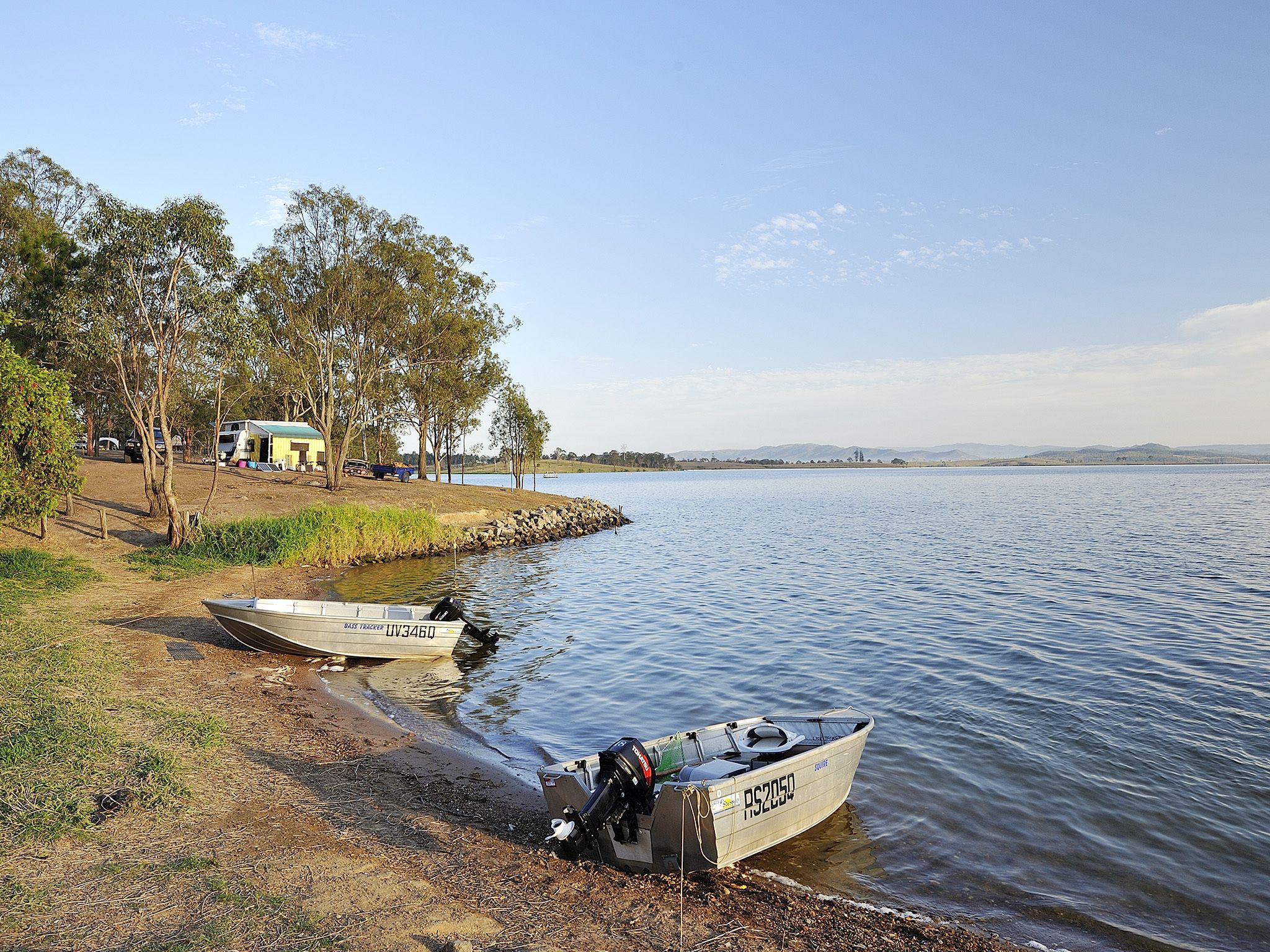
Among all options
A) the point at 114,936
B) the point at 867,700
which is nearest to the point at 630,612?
the point at 867,700

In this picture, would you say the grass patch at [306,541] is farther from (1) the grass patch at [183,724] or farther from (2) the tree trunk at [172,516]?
(1) the grass patch at [183,724]

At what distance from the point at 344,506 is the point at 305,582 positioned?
28.2 feet

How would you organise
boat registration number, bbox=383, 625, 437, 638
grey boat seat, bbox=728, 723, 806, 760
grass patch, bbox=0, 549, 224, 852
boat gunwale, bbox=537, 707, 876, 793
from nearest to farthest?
grass patch, bbox=0, 549, 224, 852 → boat gunwale, bbox=537, 707, 876, 793 → grey boat seat, bbox=728, 723, 806, 760 → boat registration number, bbox=383, 625, 437, 638

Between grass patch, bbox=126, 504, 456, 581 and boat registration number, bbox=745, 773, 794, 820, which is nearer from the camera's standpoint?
boat registration number, bbox=745, 773, 794, 820

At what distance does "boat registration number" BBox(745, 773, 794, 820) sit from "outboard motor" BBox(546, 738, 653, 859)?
4.00 feet

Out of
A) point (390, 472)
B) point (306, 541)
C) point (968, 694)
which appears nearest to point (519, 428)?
point (390, 472)

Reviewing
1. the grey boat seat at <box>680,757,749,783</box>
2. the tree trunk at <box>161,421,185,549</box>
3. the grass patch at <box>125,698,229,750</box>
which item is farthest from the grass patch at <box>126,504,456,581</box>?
the grey boat seat at <box>680,757,749,783</box>

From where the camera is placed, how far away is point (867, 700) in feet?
49.7

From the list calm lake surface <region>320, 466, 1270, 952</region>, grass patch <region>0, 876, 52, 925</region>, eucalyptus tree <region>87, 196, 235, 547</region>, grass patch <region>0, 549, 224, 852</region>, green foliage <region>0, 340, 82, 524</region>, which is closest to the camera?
grass patch <region>0, 876, 52, 925</region>

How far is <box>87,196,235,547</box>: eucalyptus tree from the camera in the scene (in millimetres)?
25078

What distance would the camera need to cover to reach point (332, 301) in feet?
143

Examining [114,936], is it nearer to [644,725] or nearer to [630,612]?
[644,725]

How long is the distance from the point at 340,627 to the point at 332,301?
105ft

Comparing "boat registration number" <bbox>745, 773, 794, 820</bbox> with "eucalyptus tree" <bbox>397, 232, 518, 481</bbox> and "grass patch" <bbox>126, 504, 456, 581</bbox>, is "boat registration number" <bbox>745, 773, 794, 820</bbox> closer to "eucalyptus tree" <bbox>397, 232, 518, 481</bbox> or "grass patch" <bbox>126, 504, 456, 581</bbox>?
"grass patch" <bbox>126, 504, 456, 581</bbox>
